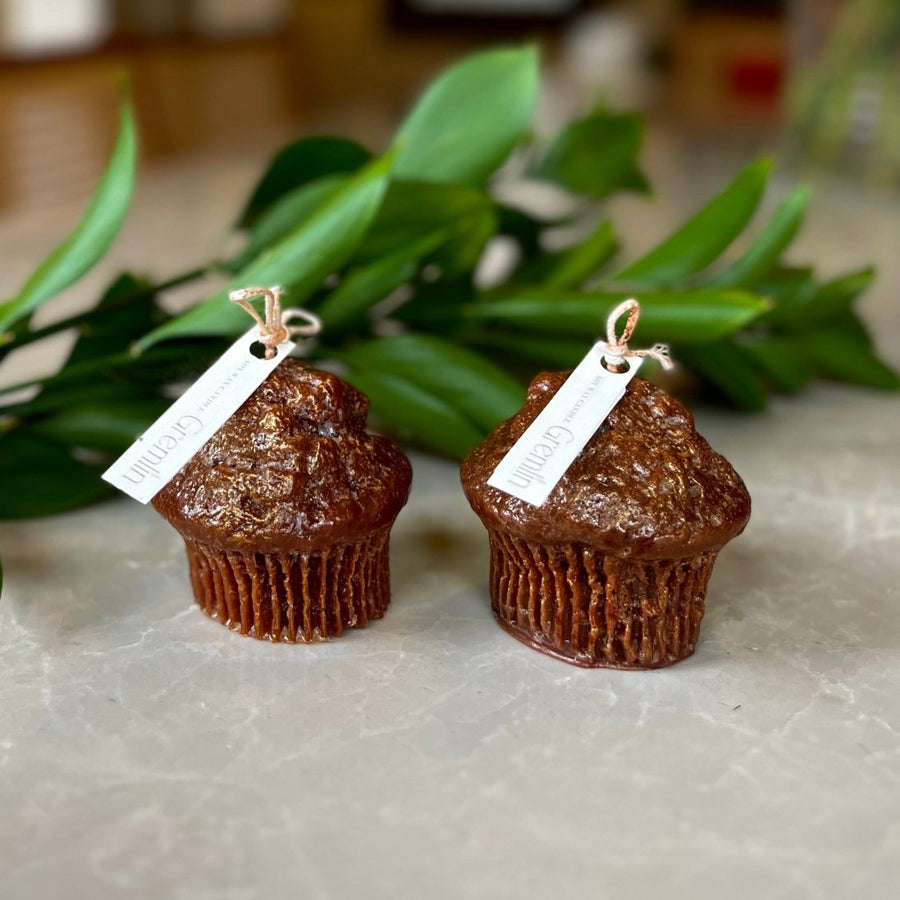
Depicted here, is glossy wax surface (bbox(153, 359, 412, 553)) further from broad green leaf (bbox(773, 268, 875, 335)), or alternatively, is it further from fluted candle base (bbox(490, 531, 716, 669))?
broad green leaf (bbox(773, 268, 875, 335))

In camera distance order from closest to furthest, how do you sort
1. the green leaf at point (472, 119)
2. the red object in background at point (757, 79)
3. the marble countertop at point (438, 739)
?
the marble countertop at point (438, 739)
the green leaf at point (472, 119)
the red object in background at point (757, 79)

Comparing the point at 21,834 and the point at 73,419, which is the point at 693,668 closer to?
the point at 21,834

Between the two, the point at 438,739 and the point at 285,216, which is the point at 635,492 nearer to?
the point at 438,739

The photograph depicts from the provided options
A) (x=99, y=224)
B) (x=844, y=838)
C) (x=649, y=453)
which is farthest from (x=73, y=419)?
(x=844, y=838)

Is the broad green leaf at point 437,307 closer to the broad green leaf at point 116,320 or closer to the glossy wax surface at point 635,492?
the broad green leaf at point 116,320

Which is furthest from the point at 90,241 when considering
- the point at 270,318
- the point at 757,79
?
the point at 757,79

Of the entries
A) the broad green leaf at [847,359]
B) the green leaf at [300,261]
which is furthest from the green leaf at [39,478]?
the broad green leaf at [847,359]
